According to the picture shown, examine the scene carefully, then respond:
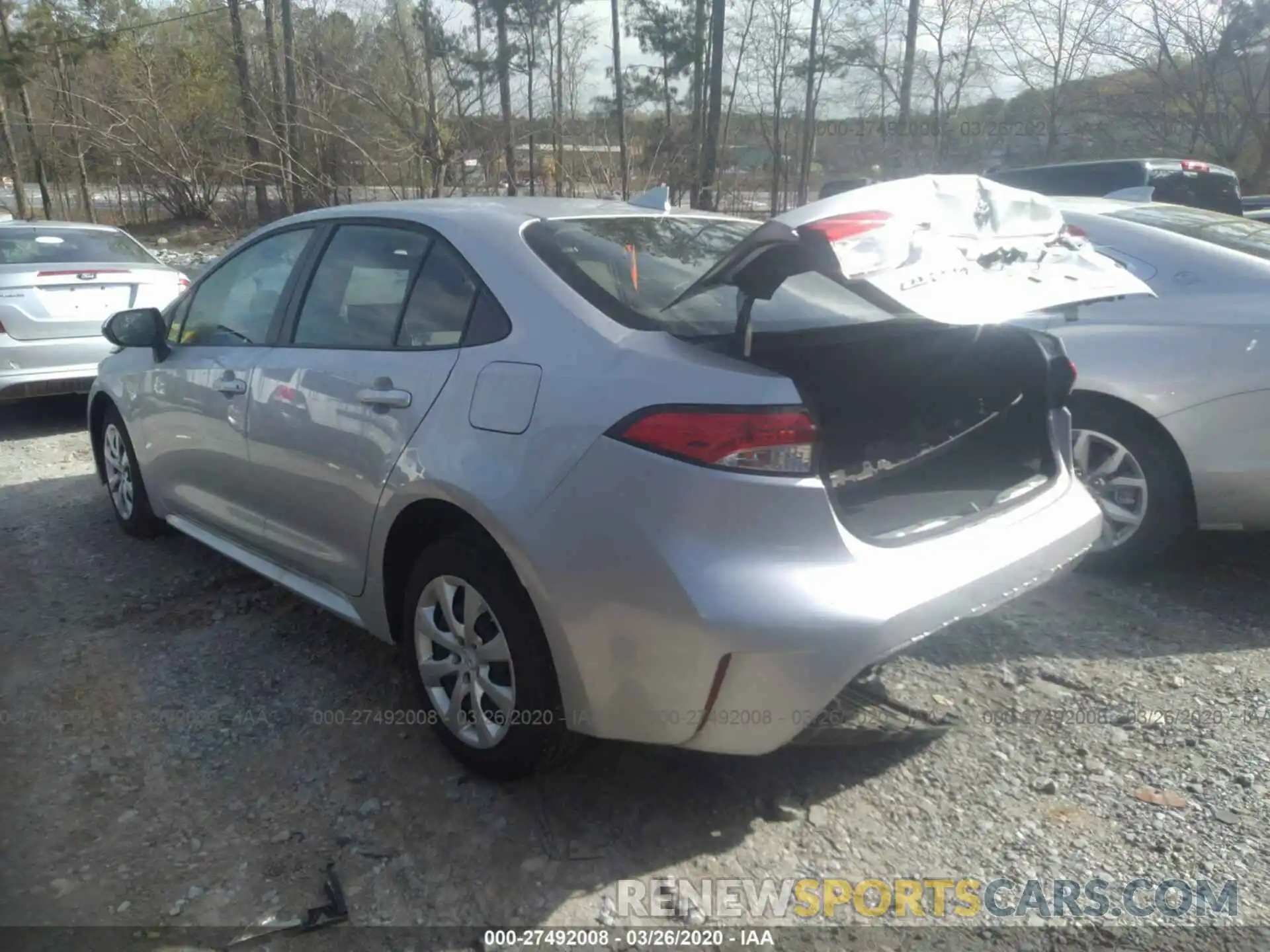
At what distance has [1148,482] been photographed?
13.5 feet

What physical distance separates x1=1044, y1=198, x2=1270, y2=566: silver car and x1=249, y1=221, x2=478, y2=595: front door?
2.42 metres

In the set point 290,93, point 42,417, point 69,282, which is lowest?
point 42,417

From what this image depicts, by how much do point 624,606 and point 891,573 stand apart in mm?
635

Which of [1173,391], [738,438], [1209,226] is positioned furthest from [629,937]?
[1209,226]

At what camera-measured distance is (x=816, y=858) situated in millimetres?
2627

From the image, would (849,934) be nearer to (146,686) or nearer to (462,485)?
(462,485)

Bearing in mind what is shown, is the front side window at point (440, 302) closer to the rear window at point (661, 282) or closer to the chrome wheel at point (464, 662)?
the rear window at point (661, 282)

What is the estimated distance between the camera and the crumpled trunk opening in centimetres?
260

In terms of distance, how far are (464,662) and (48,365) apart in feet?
18.9

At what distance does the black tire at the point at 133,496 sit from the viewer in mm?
4844

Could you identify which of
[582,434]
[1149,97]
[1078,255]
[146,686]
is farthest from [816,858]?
[1149,97]

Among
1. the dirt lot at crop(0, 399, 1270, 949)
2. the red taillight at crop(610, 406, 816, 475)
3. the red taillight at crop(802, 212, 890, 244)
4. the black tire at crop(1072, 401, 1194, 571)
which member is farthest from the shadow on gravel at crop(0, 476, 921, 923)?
the black tire at crop(1072, 401, 1194, 571)

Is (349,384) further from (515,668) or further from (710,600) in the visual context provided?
(710,600)

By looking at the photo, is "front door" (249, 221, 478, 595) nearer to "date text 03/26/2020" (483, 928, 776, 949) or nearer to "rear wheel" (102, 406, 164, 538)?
"date text 03/26/2020" (483, 928, 776, 949)
